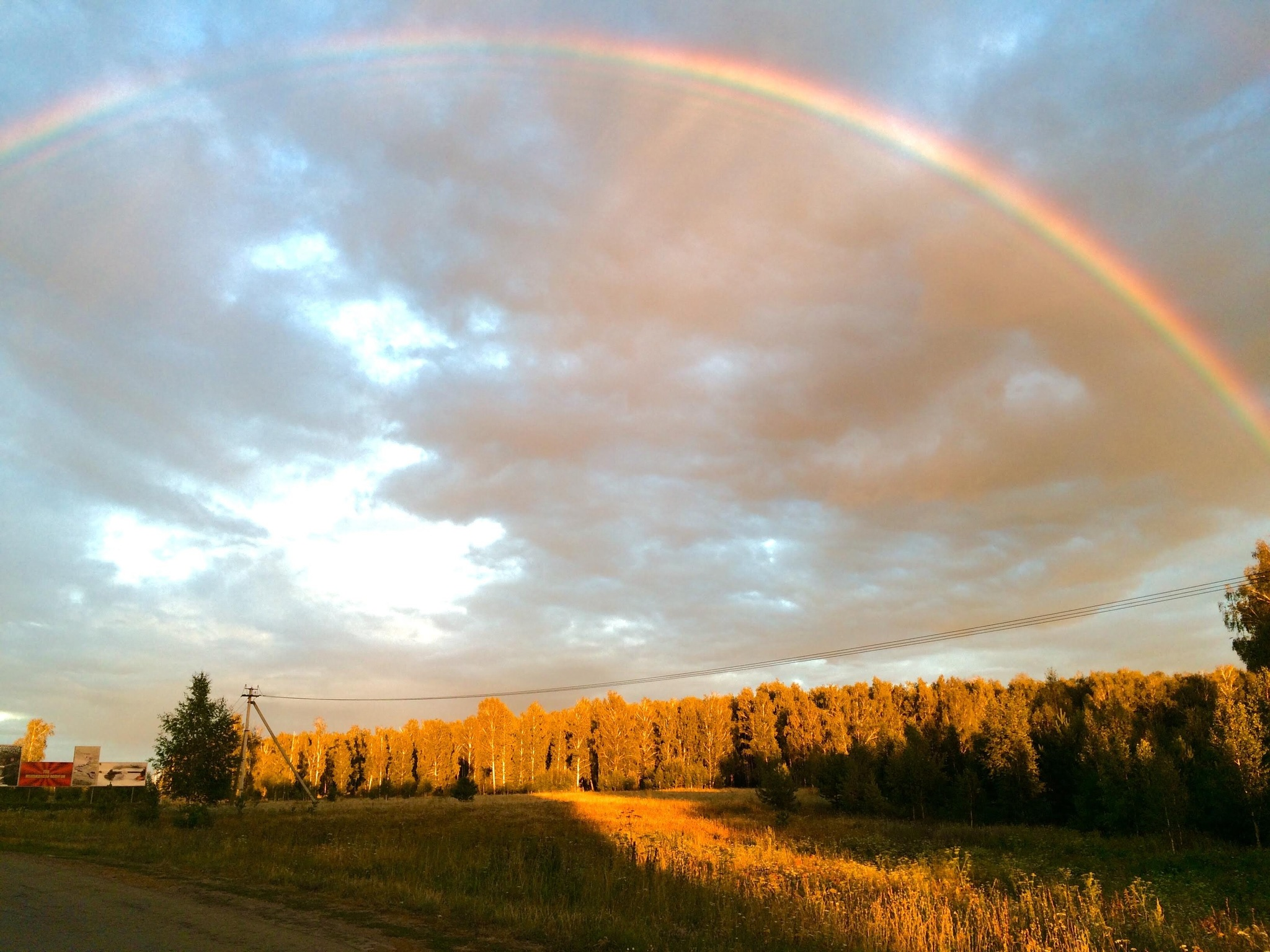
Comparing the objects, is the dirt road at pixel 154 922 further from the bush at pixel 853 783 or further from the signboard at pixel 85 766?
the signboard at pixel 85 766

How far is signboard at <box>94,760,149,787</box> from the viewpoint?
68.2 m

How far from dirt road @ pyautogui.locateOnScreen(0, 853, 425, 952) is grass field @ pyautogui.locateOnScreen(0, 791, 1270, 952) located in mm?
859

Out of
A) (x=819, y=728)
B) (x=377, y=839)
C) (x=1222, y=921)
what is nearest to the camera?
(x=1222, y=921)

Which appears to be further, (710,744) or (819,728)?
(710,744)

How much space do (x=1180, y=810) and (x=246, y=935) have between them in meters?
42.5

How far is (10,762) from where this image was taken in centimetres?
8938

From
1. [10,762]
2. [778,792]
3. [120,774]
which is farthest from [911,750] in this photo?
[10,762]

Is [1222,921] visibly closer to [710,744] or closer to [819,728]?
[819,728]

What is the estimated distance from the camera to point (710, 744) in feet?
331

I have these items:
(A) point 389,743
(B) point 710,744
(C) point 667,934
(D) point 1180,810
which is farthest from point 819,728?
(C) point 667,934

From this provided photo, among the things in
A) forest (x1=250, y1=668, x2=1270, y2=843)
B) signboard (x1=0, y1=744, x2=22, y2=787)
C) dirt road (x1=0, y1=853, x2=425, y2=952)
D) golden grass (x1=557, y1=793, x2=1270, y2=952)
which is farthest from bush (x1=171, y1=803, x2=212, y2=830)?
signboard (x1=0, y1=744, x2=22, y2=787)

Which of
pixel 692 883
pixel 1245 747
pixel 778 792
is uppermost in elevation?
pixel 692 883

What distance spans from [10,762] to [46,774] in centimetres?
2435

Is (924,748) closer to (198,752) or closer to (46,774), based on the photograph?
(198,752)
